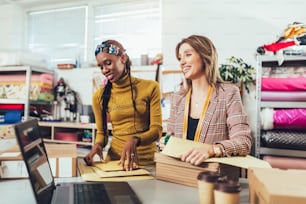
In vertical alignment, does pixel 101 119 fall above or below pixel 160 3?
below

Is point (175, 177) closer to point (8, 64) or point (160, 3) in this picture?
point (160, 3)

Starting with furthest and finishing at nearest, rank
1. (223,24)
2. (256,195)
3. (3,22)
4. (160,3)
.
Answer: (3,22)
(160,3)
(223,24)
(256,195)

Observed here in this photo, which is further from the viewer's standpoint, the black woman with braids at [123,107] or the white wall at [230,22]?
the white wall at [230,22]

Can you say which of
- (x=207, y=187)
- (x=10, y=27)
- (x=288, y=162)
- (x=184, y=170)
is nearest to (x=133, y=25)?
(x=10, y=27)

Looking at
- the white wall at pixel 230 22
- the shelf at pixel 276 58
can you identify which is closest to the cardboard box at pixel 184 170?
the shelf at pixel 276 58

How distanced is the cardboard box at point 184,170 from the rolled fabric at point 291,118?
1.32 metres

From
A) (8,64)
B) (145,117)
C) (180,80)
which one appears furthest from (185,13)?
(8,64)

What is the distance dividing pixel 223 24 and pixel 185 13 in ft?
1.41

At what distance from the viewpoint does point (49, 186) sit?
84 cm

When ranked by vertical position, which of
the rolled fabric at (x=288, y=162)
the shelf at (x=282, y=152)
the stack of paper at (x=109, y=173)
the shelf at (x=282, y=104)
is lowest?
the rolled fabric at (x=288, y=162)

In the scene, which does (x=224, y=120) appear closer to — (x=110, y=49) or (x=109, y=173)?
Result: (x=109, y=173)

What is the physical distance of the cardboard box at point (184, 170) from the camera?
938 mm

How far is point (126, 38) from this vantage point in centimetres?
345

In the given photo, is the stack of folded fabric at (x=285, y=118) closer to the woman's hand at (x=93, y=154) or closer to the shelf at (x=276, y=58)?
the shelf at (x=276, y=58)
